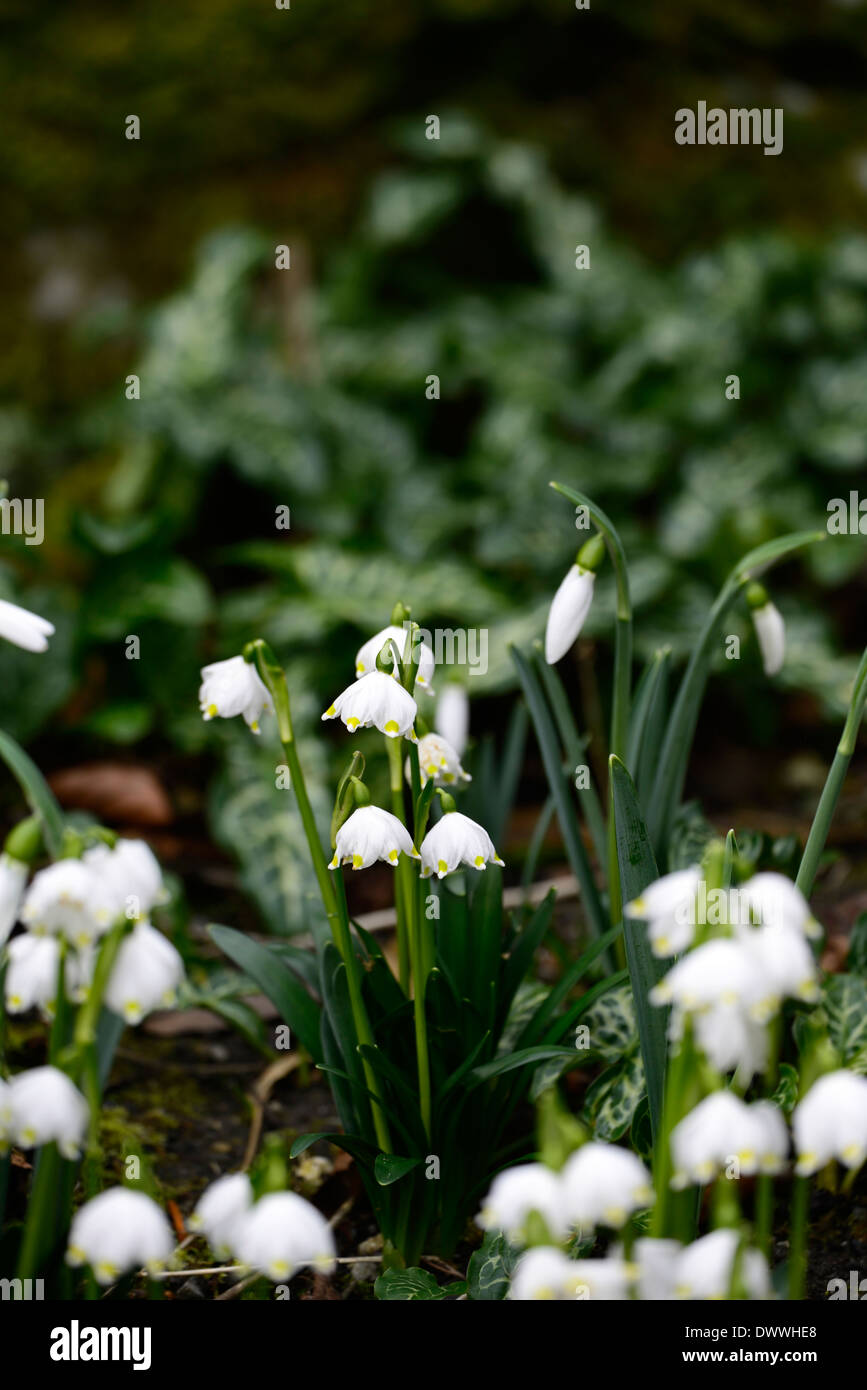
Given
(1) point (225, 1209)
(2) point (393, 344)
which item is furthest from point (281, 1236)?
(2) point (393, 344)

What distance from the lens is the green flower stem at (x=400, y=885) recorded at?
1267 mm

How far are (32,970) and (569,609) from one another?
2.49ft

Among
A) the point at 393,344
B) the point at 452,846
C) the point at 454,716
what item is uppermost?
the point at 393,344

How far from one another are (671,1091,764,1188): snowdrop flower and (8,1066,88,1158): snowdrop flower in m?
0.48

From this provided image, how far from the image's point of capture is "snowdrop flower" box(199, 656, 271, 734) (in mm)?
1306

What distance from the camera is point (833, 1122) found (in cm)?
91

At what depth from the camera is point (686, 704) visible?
1.65 metres

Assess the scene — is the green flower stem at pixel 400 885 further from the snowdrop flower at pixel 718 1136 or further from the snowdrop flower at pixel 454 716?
the snowdrop flower at pixel 718 1136

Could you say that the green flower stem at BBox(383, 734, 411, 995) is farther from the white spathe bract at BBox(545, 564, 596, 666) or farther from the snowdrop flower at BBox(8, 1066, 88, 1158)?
the snowdrop flower at BBox(8, 1066, 88, 1158)

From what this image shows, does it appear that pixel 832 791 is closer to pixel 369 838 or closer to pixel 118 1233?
pixel 369 838

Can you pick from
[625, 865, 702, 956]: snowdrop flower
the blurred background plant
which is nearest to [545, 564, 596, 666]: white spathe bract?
[625, 865, 702, 956]: snowdrop flower
